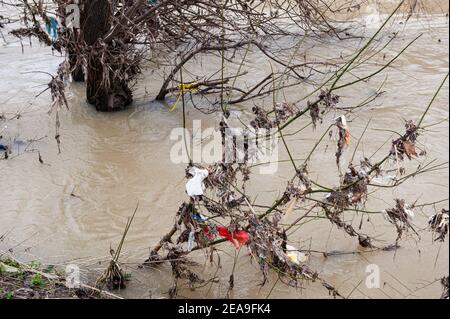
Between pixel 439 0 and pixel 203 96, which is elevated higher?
pixel 439 0

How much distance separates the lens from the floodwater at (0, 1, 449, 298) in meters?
3.70

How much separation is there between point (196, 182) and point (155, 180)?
175cm

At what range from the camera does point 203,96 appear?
6.20 meters

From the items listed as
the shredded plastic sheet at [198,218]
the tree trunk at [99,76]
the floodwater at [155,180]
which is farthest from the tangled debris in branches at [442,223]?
the tree trunk at [99,76]

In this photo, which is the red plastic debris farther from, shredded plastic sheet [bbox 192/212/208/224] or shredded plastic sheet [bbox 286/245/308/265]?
shredded plastic sheet [bbox 286/245/308/265]

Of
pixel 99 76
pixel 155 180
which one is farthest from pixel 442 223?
pixel 99 76

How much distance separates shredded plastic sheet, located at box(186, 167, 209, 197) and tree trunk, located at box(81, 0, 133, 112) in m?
2.63

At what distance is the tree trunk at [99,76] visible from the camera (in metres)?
5.48

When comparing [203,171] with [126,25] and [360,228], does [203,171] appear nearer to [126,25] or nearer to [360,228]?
[360,228]

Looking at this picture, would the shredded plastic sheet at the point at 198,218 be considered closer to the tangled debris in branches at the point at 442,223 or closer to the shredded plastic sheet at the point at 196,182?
the shredded plastic sheet at the point at 196,182

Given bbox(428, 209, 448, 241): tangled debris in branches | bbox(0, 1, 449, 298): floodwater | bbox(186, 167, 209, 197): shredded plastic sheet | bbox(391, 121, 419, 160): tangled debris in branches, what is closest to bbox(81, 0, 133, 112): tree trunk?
Result: bbox(0, 1, 449, 298): floodwater

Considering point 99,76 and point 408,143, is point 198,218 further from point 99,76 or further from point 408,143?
point 99,76
